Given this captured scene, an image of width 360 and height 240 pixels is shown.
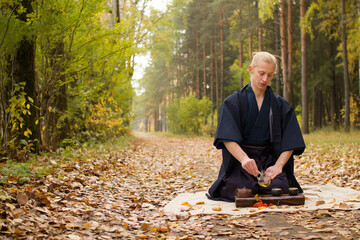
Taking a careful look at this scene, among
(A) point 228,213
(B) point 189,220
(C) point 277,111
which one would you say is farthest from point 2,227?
(C) point 277,111

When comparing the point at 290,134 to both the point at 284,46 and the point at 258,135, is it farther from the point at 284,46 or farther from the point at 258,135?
the point at 284,46

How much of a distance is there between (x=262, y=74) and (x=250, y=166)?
1.22 m

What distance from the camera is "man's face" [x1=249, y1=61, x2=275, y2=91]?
165 inches

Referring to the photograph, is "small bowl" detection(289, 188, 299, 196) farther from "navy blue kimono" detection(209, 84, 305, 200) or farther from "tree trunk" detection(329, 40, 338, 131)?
"tree trunk" detection(329, 40, 338, 131)

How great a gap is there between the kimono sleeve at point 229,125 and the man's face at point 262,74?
0.39 metres

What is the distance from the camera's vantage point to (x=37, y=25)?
577 cm

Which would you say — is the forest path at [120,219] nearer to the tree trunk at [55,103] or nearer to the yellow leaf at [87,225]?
the yellow leaf at [87,225]

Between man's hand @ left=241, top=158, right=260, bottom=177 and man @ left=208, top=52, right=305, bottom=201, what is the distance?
128mm

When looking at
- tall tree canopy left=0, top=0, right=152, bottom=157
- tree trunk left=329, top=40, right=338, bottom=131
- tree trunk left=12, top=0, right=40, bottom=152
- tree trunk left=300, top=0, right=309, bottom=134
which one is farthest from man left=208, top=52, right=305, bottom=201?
tree trunk left=329, top=40, right=338, bottom=131

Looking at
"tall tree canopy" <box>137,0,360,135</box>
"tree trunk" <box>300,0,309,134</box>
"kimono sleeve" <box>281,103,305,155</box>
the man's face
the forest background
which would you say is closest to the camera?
the man's face

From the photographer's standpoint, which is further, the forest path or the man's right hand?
the man's right hand

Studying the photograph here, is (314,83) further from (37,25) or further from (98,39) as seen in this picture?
(37,25)

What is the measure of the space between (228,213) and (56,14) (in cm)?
510

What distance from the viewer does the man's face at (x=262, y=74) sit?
4185mm
